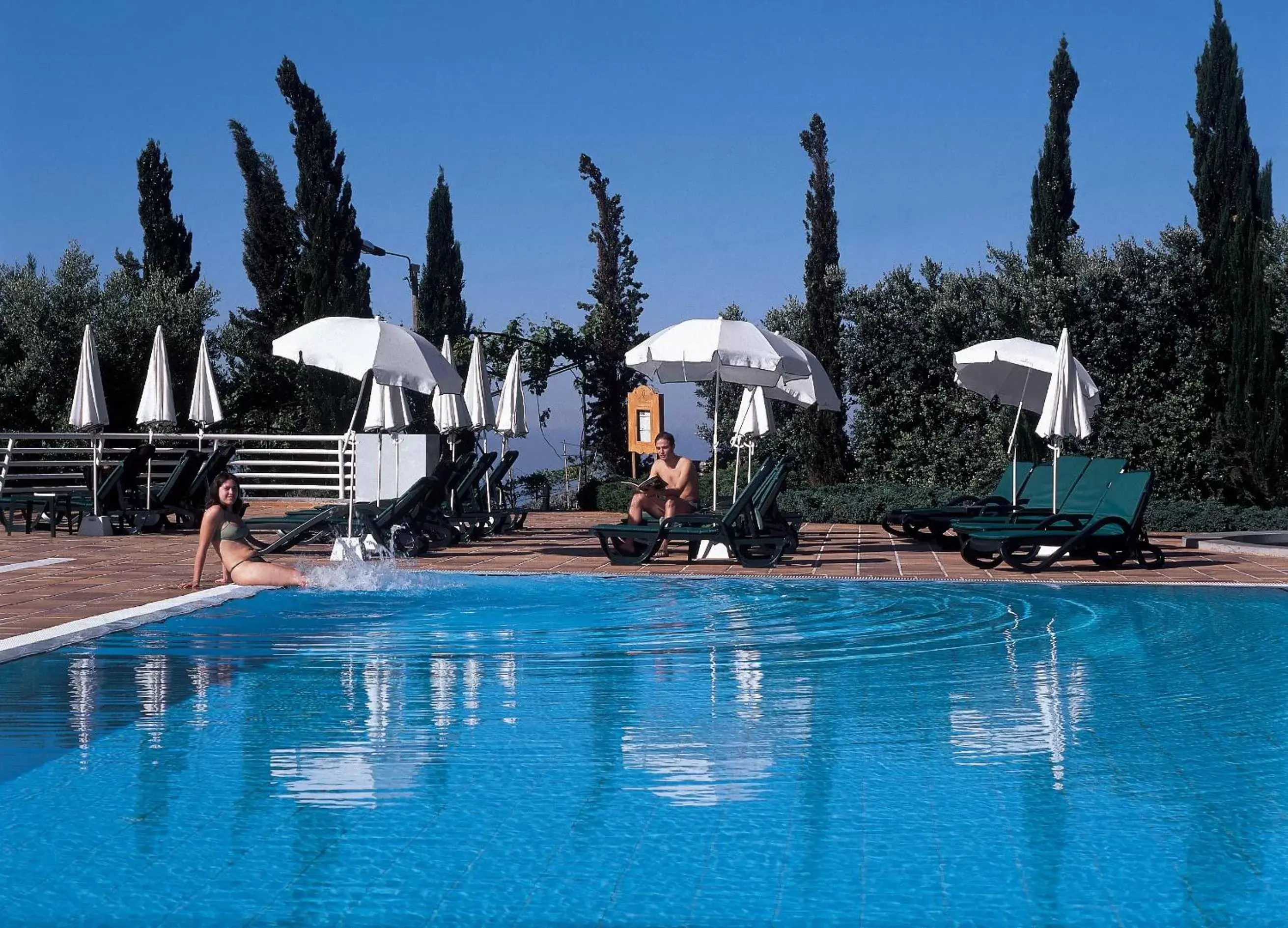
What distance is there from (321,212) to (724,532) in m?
20.0

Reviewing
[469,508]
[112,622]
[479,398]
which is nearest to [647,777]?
[112,622]

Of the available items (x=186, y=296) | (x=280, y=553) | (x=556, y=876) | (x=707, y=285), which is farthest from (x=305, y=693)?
(x=186, y=296)

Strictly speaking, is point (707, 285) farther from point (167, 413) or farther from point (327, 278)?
point (167, 413)

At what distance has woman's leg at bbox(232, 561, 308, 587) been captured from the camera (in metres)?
10.2

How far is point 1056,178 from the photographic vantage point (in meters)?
22.8

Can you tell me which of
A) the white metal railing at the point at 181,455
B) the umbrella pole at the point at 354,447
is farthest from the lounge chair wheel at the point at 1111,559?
the white metal railing at the point at 181,455

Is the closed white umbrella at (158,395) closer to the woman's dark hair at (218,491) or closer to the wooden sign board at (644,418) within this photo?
the woman's dark hair at (218,491)

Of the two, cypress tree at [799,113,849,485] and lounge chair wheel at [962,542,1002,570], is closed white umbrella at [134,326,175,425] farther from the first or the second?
cypress tree at [799,113,849,485]

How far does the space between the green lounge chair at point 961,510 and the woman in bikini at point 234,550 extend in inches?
275

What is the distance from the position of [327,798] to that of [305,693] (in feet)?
5.96

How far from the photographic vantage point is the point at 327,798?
4453mm

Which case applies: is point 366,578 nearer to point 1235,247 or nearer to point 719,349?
point 719,349

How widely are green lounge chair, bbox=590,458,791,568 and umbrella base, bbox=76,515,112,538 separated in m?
6.70

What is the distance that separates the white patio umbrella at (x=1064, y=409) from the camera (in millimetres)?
13273
